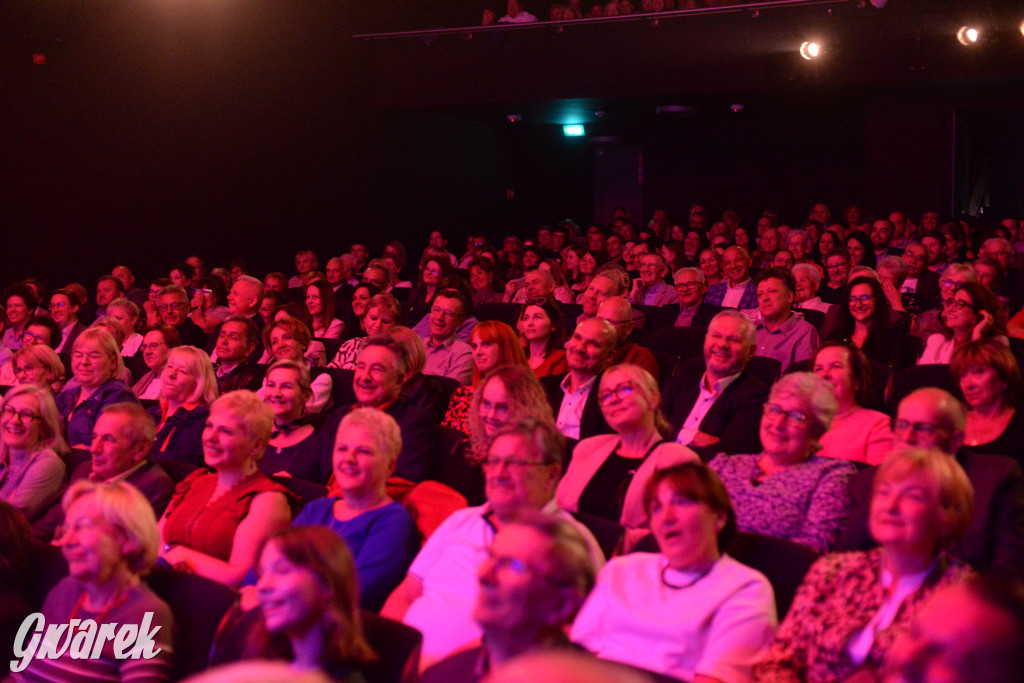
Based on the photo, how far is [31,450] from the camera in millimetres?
3426

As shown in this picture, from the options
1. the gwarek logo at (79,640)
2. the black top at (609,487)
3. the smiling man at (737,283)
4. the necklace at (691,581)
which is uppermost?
the smiling man at (737,283)

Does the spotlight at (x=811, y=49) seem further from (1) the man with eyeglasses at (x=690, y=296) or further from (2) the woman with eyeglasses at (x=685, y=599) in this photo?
(2) the woman with eyeglasses at (x=685, y=599)

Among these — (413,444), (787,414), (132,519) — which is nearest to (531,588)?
(132,519)

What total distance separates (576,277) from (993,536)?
5282 mm

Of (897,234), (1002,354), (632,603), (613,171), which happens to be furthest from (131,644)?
(613,171)

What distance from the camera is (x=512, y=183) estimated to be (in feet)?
43.7

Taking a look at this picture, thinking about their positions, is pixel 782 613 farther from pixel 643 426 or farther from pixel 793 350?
pixel 793 350

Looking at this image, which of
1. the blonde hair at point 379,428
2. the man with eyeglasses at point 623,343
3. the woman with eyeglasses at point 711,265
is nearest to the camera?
the blonde hair at point 379,428

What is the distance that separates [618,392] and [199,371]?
1818mm

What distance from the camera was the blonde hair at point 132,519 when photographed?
7.13ft

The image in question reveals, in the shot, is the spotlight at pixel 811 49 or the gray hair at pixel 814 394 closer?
the gray hair at pixel 814 394

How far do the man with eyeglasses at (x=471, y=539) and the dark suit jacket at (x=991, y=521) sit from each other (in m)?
0.71

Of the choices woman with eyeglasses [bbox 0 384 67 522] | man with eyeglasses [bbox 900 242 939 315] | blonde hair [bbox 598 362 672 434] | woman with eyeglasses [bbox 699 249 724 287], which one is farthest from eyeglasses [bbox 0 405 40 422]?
man with eyeglasses [bbox 900 242 939 315]

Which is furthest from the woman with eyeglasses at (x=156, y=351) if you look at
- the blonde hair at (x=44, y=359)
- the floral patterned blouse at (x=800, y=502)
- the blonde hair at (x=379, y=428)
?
the floral patterned blouse at (x=800, y=502)
